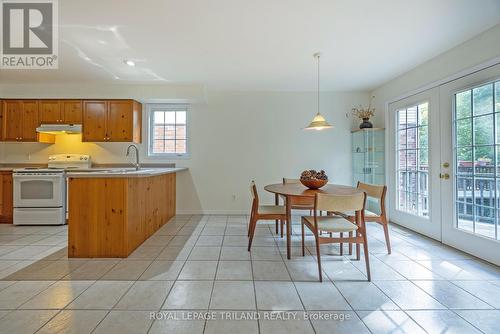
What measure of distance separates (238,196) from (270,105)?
73.8 inches

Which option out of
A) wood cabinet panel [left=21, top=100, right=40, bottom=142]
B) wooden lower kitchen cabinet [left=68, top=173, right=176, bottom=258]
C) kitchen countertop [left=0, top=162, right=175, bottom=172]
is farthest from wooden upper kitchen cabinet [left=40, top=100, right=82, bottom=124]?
wooden lower kitchen cabinet [left=68, top=173, right=176, bottom=258]

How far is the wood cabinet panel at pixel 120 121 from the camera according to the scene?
4.42 meters

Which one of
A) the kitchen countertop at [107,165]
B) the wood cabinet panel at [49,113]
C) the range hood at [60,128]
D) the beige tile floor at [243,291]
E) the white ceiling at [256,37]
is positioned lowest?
the beige tile floor at [243,291]

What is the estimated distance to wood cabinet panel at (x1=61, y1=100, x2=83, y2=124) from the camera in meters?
4.39

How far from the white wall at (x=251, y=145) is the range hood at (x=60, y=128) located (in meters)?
1.08

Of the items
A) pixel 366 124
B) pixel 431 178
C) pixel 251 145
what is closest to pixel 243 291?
pixel 431 178

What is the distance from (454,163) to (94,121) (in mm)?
5491

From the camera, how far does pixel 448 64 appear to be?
3.02 metres

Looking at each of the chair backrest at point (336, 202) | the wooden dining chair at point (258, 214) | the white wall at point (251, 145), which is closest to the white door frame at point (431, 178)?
the white wall at point (251, 145)

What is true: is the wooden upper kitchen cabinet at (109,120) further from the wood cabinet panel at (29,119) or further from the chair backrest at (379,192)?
the chair backrest at (379,192)

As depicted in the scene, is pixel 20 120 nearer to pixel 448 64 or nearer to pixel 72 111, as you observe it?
pixel 72 111

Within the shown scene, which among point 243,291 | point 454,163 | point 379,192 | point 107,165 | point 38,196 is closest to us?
point 243,291

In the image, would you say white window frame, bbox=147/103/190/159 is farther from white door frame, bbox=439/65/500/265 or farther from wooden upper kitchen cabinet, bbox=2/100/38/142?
white door frame, bbox=439/65/500/265

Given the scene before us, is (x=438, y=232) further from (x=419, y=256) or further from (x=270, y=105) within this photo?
(x=270, y=105)
